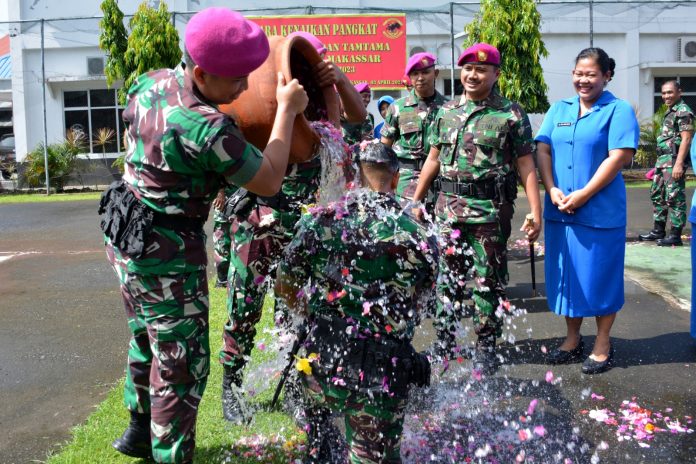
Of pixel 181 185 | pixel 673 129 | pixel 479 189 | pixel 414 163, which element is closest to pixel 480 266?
pixel 479 189

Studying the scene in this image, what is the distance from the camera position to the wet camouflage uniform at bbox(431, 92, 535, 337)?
4770 mm

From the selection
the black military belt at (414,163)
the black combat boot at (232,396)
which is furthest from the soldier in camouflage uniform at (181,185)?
the black military belt at (414,163)

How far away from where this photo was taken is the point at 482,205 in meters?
4.79

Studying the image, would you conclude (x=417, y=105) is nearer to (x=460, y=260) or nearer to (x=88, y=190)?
(x=460, y=260)

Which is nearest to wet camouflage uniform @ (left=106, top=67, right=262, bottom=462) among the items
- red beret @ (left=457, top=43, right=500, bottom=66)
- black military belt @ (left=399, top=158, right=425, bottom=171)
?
red beret @ (left=457, top=43, right=500, bottom=66)

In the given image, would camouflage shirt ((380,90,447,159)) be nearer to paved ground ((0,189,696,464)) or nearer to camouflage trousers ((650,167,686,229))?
paved ground ((0,189,696,464))

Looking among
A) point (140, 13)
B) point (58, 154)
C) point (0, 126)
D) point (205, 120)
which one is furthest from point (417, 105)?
point (0, 126)

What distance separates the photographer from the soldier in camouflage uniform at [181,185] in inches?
97.3

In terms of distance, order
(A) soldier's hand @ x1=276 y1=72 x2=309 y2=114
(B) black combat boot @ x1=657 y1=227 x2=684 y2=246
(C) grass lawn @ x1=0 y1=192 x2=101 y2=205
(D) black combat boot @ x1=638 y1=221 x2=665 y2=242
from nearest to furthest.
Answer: (A) soldier's hand @ x1=276 y1=72 x2=309 y2=114 < (B) black combat boot @ x1=657 y1=227 x2=684 y2=246 < (D) black combat boot @ x1=638 y1=221 x2=665 y2=242 < (C) grass lawn @ x1=0 y1=192 x2=101 y2=205

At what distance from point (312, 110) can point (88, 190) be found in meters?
17.7

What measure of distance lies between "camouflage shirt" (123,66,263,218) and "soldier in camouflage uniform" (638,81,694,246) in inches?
334

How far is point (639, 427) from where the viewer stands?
3.76 meters

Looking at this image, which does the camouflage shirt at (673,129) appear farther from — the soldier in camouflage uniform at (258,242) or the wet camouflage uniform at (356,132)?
the soldier in camouflage uniform at (258,242)

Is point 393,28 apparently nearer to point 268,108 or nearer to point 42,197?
point 42,197
